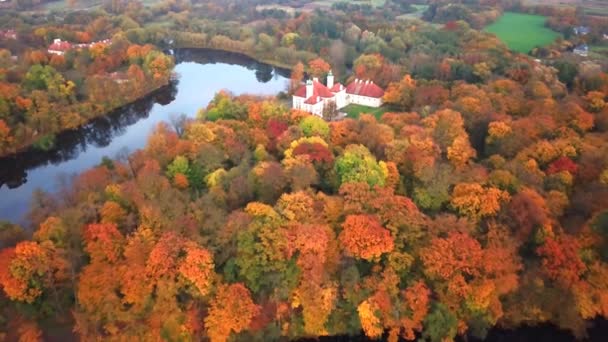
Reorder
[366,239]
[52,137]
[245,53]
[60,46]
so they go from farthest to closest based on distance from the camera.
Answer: [245,53] < [60,46] < [52,137] < [366,239]

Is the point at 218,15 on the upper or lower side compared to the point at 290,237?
lower

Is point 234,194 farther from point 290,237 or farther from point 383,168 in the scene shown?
point 383,168

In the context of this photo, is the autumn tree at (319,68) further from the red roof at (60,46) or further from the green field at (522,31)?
the red roof at (60,46)

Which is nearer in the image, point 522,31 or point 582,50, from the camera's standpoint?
point 582,50

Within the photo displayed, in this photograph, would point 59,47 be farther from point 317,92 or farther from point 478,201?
point 478,201

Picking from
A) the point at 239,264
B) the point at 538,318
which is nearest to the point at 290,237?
the point at 239,264

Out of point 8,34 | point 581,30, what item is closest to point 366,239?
point 581,30
